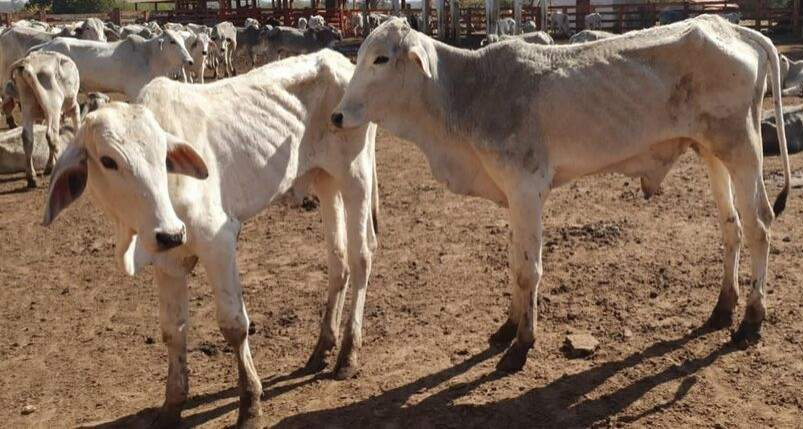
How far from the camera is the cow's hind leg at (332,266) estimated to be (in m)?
5.64

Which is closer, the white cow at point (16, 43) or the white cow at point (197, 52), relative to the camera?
the white cow at point (16, 43)

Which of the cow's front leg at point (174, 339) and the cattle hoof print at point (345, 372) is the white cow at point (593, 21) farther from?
the cow's front leg at point (174, 339)

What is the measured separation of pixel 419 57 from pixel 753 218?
2.21m

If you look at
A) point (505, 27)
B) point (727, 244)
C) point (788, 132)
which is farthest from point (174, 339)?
point (505, 27)

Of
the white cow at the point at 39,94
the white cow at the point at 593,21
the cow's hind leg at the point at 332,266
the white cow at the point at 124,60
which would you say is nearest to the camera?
the cow's hind leg at the point at 332,266

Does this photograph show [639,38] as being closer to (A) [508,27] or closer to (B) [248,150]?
(B) [248,150]

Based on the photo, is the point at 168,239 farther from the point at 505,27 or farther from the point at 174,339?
the point at 505,27

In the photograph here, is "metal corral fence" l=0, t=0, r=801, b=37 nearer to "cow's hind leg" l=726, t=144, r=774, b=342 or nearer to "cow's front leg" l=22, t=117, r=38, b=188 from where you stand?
"cow's front leg" l=22, t=117, r=38, b=188

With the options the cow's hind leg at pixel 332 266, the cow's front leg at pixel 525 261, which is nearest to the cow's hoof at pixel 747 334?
the cow's front leg at pixel 525 261

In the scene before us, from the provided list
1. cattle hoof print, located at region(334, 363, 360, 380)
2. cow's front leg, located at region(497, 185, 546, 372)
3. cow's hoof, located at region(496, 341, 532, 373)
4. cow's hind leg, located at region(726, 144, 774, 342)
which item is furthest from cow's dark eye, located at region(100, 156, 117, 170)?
cow's hind leg, located at region(726, 144, 774, 342)

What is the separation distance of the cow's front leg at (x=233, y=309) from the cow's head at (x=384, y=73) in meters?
1.03

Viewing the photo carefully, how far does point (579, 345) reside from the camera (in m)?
5.55

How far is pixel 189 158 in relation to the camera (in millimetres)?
4234

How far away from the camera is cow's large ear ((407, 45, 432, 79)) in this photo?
5.16 meters
